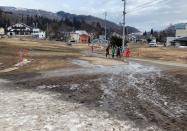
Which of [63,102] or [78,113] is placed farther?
[63,102]

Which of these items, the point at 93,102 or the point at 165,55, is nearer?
the point at 93,102

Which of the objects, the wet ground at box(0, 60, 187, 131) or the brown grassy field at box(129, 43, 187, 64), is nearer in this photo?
the wet ground at box(0, 60, 187, 131)

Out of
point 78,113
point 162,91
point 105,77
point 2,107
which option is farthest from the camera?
point 105,77

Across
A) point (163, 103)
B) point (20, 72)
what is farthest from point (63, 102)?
point (20, 72)

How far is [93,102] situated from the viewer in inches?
709

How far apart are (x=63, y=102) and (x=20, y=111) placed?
9.18ft

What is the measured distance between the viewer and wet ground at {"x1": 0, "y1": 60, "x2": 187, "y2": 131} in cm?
1352

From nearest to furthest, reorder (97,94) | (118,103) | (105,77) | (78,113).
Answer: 1. (78,113)
2. (118,103)
3. (97,94)
4. (105,77)

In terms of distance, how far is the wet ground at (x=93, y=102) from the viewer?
1352cm

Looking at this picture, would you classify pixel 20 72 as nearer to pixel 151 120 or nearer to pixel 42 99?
pixel 42 99

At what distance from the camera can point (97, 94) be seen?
67.1 ft

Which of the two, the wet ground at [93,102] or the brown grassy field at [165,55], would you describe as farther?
the brown grassy field at [165,55]

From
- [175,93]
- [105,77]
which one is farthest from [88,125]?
[105,77]

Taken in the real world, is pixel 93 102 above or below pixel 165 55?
below
